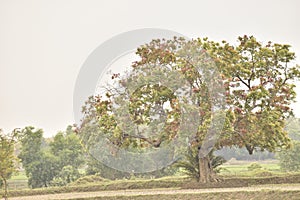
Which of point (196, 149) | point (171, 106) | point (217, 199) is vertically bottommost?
point (217, 199)

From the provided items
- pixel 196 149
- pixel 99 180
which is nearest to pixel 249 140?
pixel 196 149

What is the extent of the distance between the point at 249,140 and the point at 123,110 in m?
4.61

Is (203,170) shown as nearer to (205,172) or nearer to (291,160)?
(205,172)

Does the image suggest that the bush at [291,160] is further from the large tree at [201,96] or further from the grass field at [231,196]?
the grass field at [231,196]

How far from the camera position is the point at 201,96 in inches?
664

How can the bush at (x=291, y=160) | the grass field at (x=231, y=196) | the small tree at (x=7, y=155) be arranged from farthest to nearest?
the bush at (x=291, y=160) < the small tree at (x=7, y=155) < the grass field at (x=231, y=196)

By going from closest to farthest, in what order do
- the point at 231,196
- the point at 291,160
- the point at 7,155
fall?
1. the point at 231,196
2. the point at 7,155
3. the point at 291,160

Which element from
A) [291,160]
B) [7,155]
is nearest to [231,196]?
[7,155]

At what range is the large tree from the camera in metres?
17.0

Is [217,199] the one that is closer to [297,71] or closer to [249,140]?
[249,140]

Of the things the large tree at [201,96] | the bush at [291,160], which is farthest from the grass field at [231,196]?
the bush at [291,160]

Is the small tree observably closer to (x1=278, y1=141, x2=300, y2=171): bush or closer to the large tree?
the large tree

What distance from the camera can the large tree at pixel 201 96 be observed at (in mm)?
16969

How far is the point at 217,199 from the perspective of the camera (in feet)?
45.4
